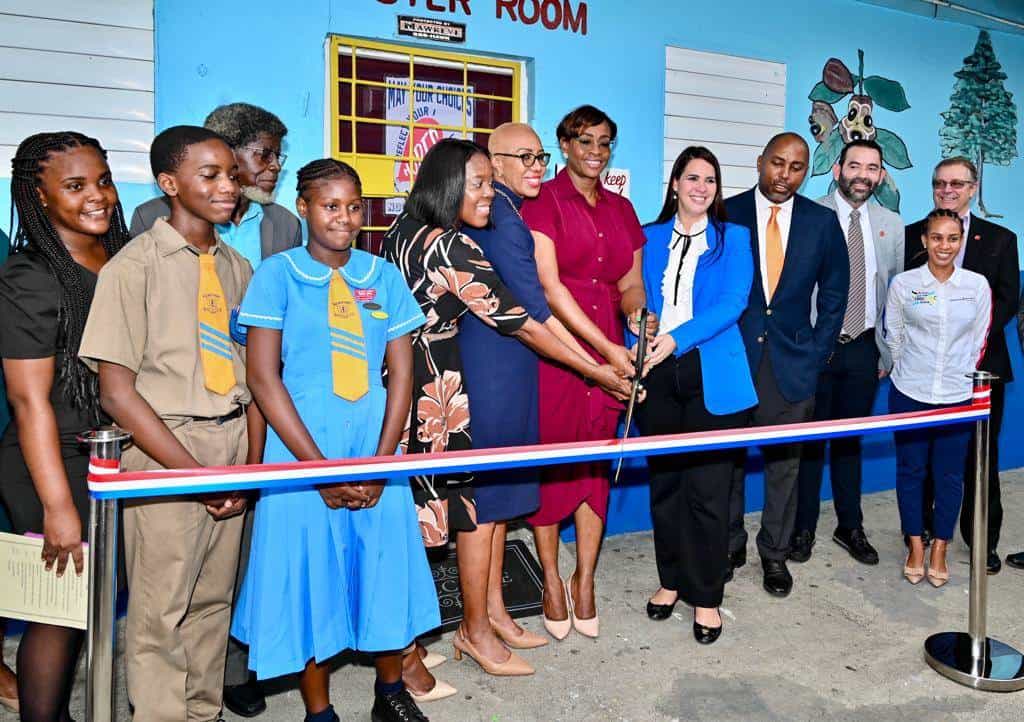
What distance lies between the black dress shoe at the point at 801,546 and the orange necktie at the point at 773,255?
1.40 m

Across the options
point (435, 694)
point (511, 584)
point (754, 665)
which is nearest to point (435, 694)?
point (435, 694)

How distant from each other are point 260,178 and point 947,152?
5186mm

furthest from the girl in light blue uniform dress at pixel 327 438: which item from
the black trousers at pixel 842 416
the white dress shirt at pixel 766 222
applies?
the black trousers at pixel 842 416

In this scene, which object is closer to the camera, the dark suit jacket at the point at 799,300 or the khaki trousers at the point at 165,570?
the khaki trousers at the point at 165,570

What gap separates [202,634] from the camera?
8.05ft

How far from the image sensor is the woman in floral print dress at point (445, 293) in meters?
2.67

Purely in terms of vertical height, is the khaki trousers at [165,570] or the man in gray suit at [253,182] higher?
the man in gray suit at [253,182]

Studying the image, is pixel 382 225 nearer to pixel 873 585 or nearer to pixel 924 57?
pixel 873 585

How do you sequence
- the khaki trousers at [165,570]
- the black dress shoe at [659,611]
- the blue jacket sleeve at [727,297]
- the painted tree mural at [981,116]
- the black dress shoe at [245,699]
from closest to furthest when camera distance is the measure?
the khaki trousers at [165,570]
the black dress shoe at [245,699]
the blue jacket sleeve at [727,297]
the black dress shoe at [659,611]
the painted tree mural at [981,116]

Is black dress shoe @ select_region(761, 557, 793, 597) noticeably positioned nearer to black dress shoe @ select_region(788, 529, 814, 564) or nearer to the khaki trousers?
black dress shoe @ select_region(788, 529, 814, 564)

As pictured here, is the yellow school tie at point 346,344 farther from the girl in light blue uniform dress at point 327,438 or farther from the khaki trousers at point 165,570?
the khaki trousers at point 165,570

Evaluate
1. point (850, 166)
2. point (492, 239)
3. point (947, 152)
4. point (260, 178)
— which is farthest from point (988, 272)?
point (260, 178)

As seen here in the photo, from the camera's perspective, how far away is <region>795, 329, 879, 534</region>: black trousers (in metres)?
4.19

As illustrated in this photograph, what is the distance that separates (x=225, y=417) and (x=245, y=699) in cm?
111
